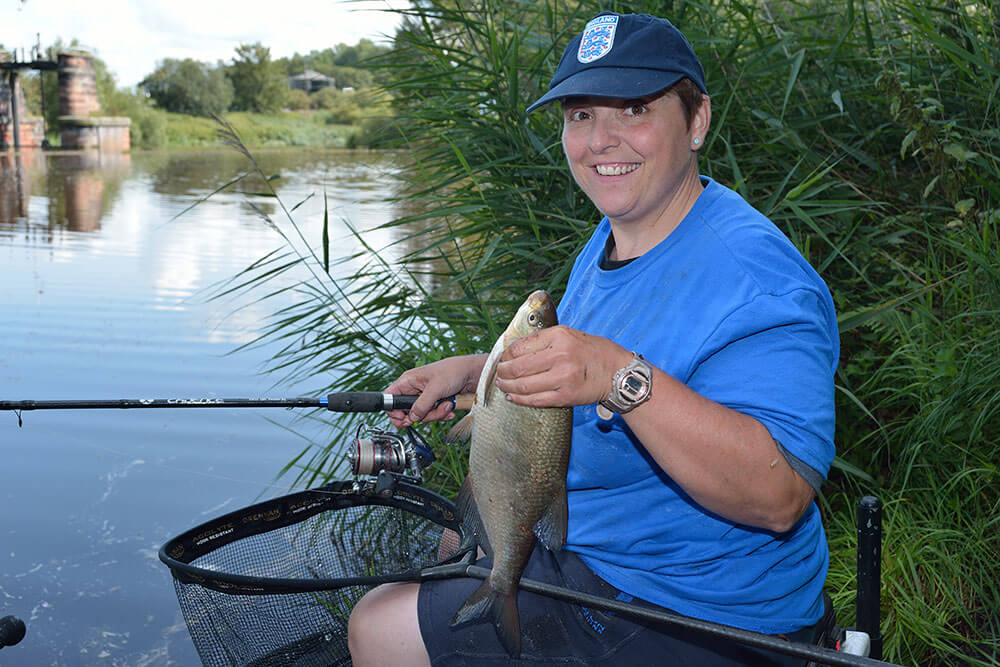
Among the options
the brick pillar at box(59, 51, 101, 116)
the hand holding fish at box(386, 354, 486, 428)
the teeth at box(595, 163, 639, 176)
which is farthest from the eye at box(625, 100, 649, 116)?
the brick pillar at box(59, 51, 101, 116)

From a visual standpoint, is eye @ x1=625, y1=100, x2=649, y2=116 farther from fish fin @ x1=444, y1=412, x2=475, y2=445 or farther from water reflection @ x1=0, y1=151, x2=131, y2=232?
water reflection @ x1=0, y1=151, x2=131, y2=232

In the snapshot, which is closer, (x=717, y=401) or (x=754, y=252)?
(x=717, y=401)

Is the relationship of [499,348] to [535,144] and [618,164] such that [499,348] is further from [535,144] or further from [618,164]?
[535,144]

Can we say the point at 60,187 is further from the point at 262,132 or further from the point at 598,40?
the point at 262,132

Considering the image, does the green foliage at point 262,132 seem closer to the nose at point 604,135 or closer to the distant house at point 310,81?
the distant house at point 310,81

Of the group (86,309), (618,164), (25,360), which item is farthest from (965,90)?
(86,309)

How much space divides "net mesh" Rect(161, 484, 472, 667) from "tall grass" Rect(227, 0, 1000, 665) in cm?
124

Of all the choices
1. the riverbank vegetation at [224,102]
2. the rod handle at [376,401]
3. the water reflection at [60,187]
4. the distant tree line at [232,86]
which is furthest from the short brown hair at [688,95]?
the distant tree line at [232,86]

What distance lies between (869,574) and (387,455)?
123 centimetres

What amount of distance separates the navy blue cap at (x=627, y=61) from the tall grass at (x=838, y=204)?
198 cm

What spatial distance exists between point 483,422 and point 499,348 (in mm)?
159

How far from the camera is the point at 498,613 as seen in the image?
1.93 m

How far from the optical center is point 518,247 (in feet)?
14.8

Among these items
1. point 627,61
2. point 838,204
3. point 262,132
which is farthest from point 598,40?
point 262,132
